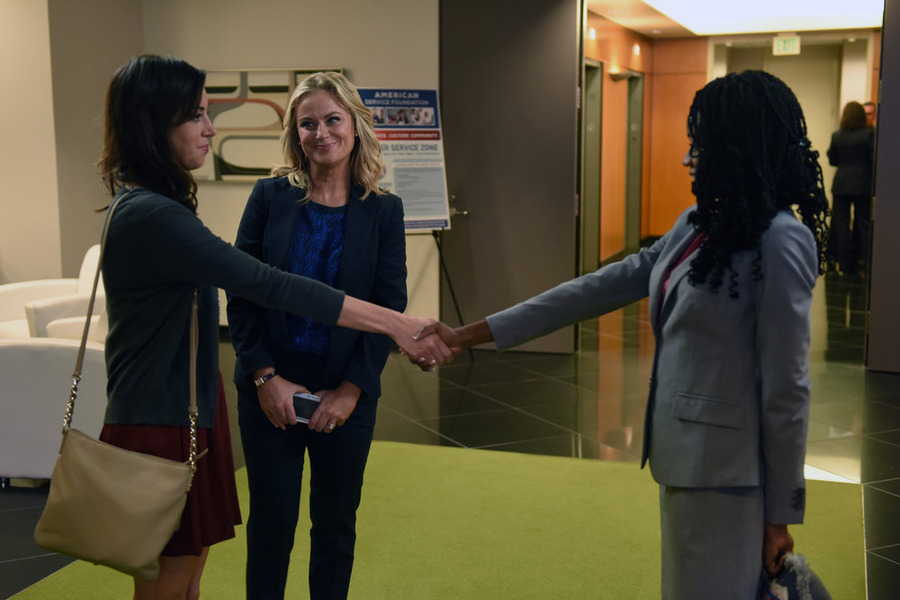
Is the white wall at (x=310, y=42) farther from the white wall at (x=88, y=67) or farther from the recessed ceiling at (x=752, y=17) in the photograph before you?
the recessed ceiling at (x=752, y=17)

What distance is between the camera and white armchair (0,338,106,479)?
428cm

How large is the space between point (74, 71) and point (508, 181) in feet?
11.9

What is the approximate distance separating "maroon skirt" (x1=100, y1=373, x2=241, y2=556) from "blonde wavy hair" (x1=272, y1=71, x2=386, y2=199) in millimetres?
679

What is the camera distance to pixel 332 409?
2.39 meters

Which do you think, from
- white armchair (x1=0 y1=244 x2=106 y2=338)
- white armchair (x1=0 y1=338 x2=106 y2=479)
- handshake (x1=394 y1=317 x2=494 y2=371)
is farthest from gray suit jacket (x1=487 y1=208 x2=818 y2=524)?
white armchair (x1=0 y1=244 x2=106 y2=338)

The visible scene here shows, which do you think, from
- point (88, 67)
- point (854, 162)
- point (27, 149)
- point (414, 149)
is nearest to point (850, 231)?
point (854, 162)

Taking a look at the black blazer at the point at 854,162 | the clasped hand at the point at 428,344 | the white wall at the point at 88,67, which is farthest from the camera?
the black blazer at the point at 854,162

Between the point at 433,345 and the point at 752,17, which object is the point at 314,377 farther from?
the point at 752,17

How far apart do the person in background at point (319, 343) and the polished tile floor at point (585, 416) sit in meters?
1.51

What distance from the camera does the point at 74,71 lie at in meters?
7.51

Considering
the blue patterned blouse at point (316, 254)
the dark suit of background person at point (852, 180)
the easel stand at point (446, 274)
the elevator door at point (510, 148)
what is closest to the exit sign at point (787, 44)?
the dark suit of background person at point (852, 180)

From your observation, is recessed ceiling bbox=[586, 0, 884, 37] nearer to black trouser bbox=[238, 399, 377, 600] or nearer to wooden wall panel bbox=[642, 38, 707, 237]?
wooden wall panel bbox=[642, 38, 707, 237]

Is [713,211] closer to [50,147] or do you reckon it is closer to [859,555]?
[859,555]

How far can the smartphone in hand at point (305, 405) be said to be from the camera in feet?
7.86
